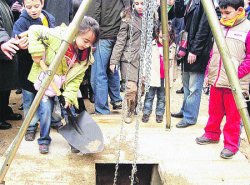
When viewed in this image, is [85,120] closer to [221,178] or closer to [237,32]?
[221,178]

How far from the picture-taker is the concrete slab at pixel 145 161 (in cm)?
308

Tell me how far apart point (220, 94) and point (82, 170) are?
1515 mm

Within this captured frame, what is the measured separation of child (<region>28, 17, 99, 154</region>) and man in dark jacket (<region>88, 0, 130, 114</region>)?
1189 mm

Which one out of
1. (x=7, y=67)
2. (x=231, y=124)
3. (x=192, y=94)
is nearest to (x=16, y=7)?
(x=7, y=67)

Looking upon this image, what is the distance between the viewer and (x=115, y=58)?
4438 millimetres

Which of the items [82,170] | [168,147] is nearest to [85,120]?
[82,170]

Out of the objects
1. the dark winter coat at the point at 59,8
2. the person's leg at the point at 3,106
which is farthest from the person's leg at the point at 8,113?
the dark winter coat at the point at 59,8

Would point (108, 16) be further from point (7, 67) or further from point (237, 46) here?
point (237, 46)

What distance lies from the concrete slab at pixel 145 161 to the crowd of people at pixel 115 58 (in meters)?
0.14

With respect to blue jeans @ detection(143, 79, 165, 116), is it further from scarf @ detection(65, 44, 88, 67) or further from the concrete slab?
scarf @ detection(65, 44, 88, 67)

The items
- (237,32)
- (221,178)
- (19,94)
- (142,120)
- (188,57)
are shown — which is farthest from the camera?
(19,94)

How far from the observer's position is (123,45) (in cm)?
437

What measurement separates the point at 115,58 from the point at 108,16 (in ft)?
1.80

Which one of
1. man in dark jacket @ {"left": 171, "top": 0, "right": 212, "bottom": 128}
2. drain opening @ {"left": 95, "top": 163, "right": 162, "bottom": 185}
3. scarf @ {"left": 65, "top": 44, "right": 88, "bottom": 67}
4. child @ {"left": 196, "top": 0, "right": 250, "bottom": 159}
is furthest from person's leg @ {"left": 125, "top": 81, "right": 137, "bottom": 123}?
scarf @ {"left": 65, "top": 44, "right": 88, "bottom": 67}
